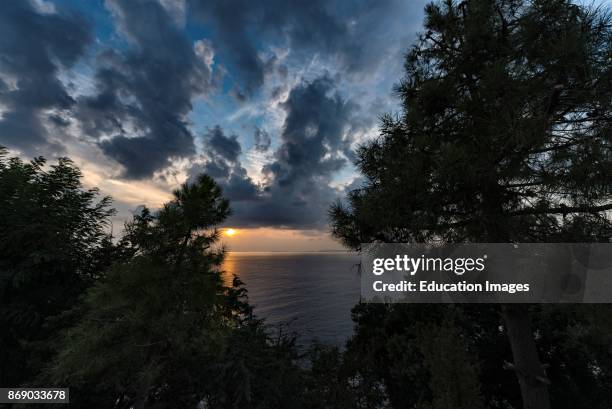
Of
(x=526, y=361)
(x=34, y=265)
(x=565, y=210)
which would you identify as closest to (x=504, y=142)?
(x=565, y=210)

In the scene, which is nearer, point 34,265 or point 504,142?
point 504,142

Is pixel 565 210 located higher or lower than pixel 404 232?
higher

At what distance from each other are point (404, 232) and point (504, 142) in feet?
11.6

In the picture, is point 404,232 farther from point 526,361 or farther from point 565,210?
point 526,361

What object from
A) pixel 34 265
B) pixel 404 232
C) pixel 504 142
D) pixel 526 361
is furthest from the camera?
pixel 34 265

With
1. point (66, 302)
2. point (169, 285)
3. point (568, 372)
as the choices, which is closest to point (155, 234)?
point (169, 285)

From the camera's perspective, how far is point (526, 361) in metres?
7.64

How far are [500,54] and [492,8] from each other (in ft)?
4.42

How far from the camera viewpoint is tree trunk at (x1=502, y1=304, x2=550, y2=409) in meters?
7.45

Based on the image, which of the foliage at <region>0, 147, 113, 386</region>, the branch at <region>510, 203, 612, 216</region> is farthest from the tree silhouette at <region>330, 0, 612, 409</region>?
the foliage at <region>0, 147, 113, 386</region>

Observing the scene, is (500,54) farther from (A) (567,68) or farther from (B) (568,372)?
(B) (568,372)

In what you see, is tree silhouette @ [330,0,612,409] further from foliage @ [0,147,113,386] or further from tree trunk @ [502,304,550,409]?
foliage @ [0,147,113,386]

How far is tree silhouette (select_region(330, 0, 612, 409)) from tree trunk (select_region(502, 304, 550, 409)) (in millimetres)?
27

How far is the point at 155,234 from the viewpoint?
8672 mm
